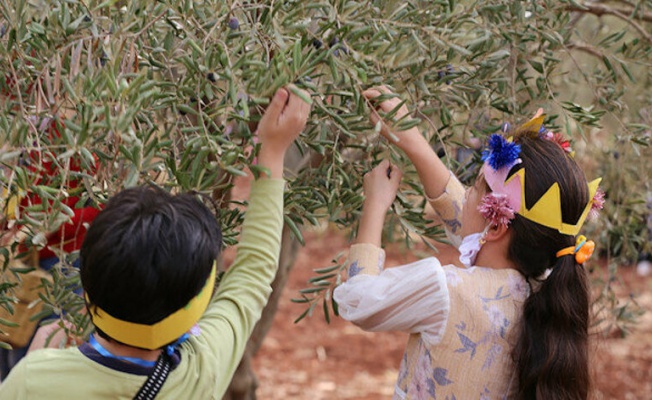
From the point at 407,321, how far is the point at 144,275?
80cm

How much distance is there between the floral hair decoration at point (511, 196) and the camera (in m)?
2.22

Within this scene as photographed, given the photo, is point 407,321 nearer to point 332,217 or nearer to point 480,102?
point 332,217

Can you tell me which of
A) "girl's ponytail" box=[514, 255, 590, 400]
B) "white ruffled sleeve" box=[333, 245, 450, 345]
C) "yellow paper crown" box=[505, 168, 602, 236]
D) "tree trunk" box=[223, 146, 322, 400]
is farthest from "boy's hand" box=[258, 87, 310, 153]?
"tree trunk" box=[223, 146, 322, 400]

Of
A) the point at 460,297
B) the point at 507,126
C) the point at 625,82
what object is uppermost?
the point at 507,126

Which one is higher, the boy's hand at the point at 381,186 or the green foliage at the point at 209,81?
the green foliage at the point at 209,81

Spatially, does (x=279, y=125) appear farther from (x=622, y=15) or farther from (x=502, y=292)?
(x=622, y=15)

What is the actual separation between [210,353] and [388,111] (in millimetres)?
790

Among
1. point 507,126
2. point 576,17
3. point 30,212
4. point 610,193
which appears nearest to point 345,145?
point 507,126

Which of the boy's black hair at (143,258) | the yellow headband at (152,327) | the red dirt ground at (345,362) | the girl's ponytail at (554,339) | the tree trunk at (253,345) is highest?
the boy's black hair at (143,258)

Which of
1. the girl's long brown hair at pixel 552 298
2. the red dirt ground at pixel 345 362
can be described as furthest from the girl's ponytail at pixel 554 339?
the red dirt ground at pixel 345 362

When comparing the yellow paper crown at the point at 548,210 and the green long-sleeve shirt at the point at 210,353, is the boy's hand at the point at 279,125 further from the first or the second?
the yellow paper crown at the point at 548,210

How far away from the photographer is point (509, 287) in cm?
227

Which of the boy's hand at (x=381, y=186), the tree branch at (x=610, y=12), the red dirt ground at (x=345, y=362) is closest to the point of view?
the boy's hand at (x=381, y=186)

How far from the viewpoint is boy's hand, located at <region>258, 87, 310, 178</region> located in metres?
1.88
